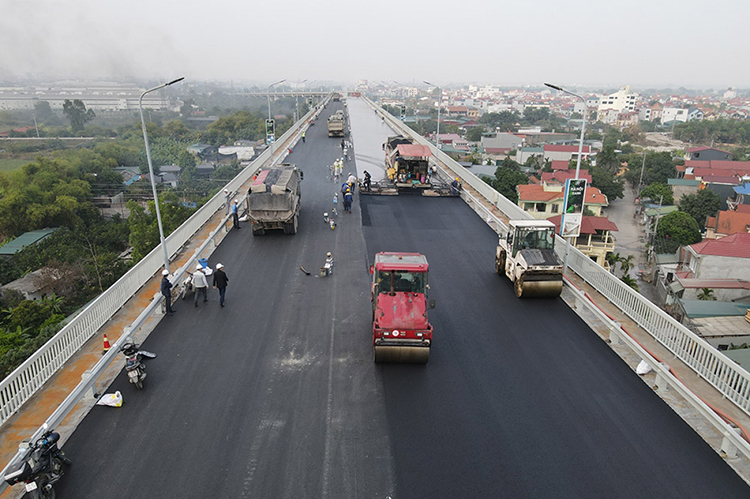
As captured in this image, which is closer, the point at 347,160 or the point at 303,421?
the point at 303,421

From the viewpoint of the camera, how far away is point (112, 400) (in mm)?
9492

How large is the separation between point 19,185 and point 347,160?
43.1 metres

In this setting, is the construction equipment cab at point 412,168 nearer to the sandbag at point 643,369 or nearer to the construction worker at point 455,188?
the construction worker at point 455,188

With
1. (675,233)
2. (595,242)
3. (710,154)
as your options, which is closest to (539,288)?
(595,242)

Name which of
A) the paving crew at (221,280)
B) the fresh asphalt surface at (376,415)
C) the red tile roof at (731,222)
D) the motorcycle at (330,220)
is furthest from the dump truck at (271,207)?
the red tile roof at (731,222)

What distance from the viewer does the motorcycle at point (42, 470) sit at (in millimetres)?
6961

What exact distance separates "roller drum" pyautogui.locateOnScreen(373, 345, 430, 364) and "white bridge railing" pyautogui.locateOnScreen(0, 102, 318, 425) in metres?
6.95

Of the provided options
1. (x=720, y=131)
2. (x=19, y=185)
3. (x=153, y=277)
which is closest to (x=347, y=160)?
(x=153, y=277)

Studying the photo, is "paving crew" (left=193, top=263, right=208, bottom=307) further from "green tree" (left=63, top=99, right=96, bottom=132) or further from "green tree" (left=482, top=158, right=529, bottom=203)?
"green tree" (left=63, top=99, right=96, bottom=132)

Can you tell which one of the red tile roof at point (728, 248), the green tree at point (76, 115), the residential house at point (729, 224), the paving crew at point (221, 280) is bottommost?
the residential house at point (729, 224)

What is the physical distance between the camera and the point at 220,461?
8070 millimetres

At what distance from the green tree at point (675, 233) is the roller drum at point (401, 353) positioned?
47003 millimetres

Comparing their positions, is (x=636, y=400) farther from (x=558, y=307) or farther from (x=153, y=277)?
(x=153, y=277)

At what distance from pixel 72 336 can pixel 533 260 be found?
1220cm
